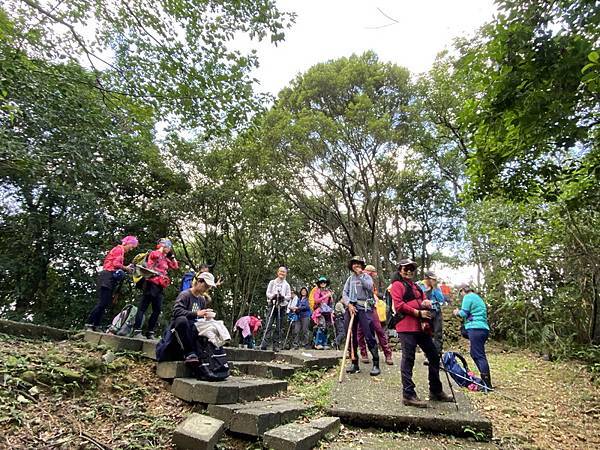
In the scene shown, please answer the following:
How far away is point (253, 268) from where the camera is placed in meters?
18.3

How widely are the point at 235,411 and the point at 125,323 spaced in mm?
3310

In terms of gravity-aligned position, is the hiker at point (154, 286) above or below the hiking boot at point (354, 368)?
above

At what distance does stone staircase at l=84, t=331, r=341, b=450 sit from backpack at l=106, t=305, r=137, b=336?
62cm

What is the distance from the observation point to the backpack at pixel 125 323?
589cm

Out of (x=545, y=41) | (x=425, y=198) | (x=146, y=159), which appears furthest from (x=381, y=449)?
(x=425, y=198)

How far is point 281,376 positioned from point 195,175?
12.4 metres

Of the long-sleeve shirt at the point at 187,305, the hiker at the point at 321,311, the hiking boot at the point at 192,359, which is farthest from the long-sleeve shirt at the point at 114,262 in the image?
the hiker at the point at 321,311

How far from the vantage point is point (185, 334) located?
437cm

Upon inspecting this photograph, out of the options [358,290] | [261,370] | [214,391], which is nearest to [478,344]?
[358,290]

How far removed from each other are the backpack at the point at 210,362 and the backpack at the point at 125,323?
7.08ft

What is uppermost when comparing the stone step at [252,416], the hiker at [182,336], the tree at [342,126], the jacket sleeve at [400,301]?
the tree at [342,126]

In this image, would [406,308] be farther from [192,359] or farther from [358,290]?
[192,359]

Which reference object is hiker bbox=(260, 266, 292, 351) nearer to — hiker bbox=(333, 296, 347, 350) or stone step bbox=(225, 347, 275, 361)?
stone step bbox=(225, 347, 275, 361)

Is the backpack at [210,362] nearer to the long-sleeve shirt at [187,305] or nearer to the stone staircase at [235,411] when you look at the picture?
the stone staircase at [235,411]
